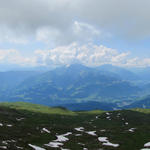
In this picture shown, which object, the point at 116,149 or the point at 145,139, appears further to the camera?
the point at 145,139

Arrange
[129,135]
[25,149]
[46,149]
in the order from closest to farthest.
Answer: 1. [25,149]
2. [46,149]
3. [129,135]

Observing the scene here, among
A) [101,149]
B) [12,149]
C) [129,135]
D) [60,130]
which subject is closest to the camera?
[12,149]

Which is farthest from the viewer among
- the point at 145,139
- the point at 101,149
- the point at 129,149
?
the point at 145,139

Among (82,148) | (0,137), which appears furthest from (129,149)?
(0,137)

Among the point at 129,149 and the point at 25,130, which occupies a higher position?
the point at 25,130

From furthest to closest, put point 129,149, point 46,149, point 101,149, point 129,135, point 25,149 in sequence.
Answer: point 129,135
point 129,149
point 101,149
point 46,149
point 25,149

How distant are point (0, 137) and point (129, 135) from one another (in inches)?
2571

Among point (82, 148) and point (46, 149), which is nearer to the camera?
point (46, 149)

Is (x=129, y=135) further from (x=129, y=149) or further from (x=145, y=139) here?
(x=129, y=149)

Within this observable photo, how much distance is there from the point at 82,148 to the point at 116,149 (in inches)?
505

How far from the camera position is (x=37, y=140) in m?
81.4

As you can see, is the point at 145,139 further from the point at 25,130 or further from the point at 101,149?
the point at 25,130

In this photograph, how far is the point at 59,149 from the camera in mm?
67750

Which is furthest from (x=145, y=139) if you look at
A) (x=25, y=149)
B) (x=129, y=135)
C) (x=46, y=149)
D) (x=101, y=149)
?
(x=25, y=149)
